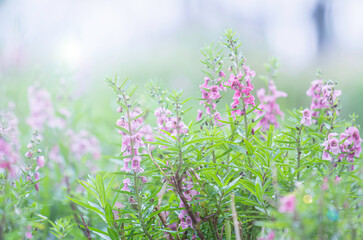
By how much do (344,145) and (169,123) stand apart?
769mm

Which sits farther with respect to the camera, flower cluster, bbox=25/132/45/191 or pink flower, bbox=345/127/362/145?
flower cluster, bbox=25/132/45/191

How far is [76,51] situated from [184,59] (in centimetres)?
727

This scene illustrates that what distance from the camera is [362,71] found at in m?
8.36

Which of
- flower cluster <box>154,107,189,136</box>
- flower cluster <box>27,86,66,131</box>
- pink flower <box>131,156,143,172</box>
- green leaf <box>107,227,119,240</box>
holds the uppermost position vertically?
flower cluster <box>27,86,66,131</box>

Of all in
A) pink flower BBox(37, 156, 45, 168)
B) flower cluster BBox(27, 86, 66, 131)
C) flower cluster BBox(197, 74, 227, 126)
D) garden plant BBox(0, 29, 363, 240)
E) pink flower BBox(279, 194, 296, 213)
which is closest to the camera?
pink flower BBox(279, 194, 296, 213)

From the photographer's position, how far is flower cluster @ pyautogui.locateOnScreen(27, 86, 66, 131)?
145 inches

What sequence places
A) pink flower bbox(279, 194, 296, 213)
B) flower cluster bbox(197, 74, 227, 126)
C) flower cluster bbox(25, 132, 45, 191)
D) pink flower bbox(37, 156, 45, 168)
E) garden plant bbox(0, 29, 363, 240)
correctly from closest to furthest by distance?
pink flower bbox(279, 194, 296, 213) < garden plant bbox(0, 29, 363, 240) < flower cluster bbox(197, 74, 227, 126) < flower cluster bbox(25, 132, 45, 191) < pink flower bbox(37, 156, 45, 168)

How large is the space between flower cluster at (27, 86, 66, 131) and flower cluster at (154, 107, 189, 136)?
2.35 meters

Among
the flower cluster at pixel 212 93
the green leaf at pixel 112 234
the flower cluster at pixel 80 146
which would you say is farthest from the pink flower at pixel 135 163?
the flower cluster at pixel 80 146

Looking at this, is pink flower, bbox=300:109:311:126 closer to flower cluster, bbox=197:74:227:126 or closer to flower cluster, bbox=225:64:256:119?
flower cluster, bbox=225:64:256:119

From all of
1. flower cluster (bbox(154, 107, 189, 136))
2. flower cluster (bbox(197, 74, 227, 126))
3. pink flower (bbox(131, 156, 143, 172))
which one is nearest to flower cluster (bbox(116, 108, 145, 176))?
pink flower (bbox(131, 156, 143, 172))

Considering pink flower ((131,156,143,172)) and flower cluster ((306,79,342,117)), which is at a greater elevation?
flower cluster ((306,79,342,117))

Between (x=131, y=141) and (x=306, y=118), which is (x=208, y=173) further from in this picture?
(x=306, y=118)

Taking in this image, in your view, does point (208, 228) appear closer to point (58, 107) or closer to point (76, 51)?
point (58, 107)
